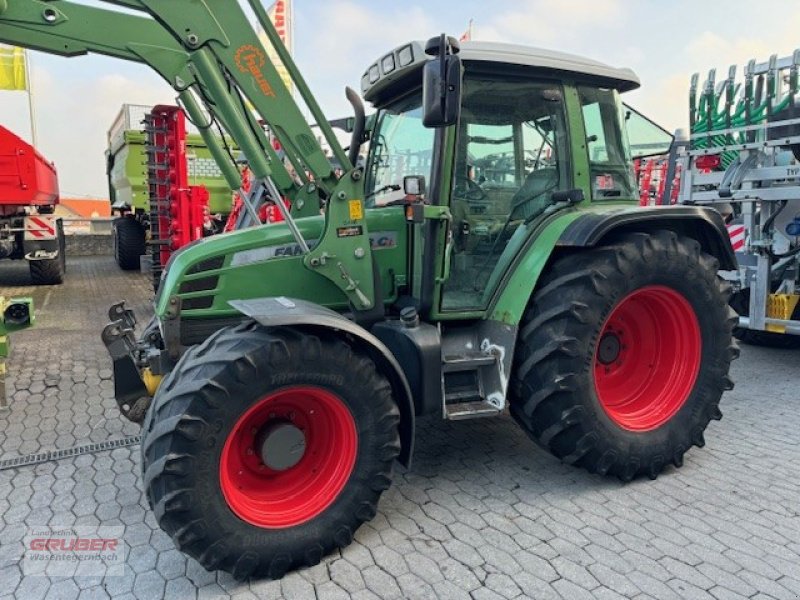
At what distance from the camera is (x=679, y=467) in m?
3.50

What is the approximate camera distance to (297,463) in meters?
2.75

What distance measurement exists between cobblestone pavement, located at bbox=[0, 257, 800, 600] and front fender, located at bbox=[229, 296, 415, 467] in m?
0.49

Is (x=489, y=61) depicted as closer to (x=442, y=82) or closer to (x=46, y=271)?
(x=442, y=82)

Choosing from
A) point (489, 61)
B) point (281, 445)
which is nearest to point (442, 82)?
point (489, 61)

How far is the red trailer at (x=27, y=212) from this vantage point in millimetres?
9594

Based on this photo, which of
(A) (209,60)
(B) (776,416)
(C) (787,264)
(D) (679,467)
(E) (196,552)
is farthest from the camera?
(C) (787,264)

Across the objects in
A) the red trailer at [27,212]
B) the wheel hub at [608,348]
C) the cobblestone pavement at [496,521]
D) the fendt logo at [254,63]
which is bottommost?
the cobblestone pavement at [496,521]

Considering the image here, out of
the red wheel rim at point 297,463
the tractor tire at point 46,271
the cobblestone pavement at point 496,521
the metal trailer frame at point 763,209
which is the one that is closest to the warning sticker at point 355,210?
the red wheel rim at point 297,463

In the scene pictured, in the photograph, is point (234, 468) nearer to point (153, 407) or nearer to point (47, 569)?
point (153, 407)

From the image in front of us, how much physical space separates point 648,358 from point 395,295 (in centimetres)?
158

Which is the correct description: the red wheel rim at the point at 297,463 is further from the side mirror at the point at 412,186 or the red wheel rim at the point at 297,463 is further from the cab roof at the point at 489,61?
the cab roof at the point at 489,61

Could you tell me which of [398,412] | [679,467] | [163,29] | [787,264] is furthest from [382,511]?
[787,264]

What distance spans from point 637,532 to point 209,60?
9.62 feet

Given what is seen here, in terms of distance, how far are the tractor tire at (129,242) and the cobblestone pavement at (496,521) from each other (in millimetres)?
8869
